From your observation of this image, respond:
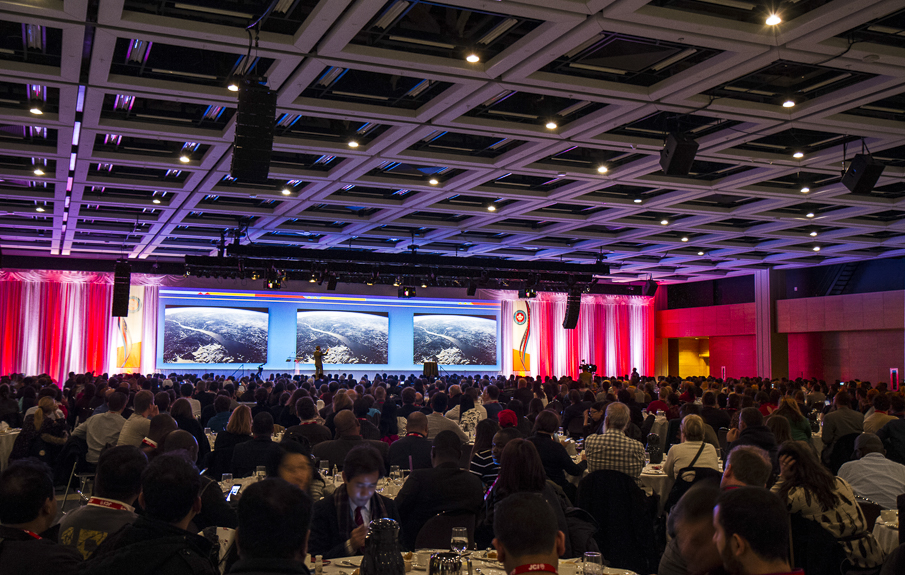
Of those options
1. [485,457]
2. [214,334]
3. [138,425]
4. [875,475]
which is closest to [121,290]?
[214,334]

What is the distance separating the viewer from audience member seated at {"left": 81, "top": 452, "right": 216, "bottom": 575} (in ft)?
7.38

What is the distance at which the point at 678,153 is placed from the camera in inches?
284

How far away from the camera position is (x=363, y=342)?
21656 mm

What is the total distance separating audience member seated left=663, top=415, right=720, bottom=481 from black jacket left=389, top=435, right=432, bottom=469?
225 cm

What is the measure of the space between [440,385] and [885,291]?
11.9m

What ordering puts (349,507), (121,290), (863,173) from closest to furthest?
(349,507)
(863,173)
(121,290)

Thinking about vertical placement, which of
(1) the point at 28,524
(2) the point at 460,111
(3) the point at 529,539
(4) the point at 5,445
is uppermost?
(2) the point at 460,111

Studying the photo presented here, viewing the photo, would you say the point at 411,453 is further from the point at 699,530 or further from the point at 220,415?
the point at 699,530

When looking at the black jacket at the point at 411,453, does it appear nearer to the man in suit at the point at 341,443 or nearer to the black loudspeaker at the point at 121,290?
the man in suit at the point at 341,443

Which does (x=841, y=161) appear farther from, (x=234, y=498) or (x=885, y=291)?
(x=885, y=291)

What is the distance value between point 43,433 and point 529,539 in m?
8.16

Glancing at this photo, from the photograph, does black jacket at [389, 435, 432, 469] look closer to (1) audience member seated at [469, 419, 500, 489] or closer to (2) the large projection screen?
(1) audience member seated at [469, 419, 500, 489]

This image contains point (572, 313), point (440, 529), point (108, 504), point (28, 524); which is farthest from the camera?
point (572, 313)

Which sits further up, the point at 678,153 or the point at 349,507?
the point at 678,153
